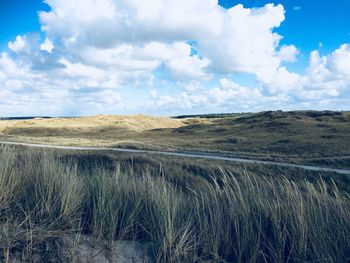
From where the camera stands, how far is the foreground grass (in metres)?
5.20

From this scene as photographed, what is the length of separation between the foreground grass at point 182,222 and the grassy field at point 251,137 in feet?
77.9

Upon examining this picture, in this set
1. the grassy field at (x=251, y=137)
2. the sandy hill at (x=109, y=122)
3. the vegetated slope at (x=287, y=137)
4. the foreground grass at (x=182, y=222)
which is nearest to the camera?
the foreground grass at (x=182, y=222)

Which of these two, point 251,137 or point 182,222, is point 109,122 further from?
point 182,222

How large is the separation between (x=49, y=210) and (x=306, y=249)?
3.72 meters

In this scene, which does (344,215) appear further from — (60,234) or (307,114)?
(307,114)

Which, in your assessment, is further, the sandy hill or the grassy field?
the sandy hill

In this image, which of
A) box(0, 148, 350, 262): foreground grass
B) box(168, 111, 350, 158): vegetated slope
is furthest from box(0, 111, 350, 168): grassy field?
box(0, 148, 350, 262): foreground grass

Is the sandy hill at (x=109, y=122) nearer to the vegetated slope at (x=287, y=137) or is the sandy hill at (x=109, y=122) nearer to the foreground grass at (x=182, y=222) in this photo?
the vegetated slope at (x=287, y=137)

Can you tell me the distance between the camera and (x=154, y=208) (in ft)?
19.8

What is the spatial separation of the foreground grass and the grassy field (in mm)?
23757

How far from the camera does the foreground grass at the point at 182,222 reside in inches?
205

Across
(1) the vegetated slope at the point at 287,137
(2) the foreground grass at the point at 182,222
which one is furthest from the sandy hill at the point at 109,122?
(2) the foreground grass at the point at 182,222

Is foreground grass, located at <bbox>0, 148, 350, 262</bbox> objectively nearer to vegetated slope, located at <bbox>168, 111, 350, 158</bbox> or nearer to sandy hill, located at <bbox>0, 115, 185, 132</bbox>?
vegetated slope, located at <bbox>168, 111, 350, 158</bbox>

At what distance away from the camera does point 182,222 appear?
5773 millimetres
